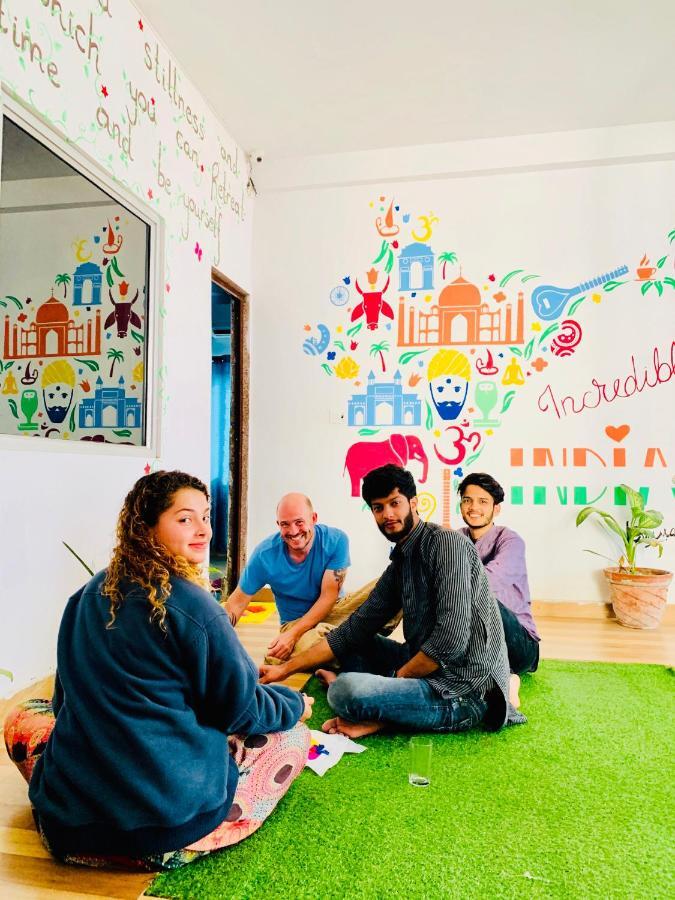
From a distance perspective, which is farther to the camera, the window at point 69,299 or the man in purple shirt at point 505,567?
the man in purple shirt at point 505,567

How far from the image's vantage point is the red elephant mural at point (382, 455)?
4.33 m

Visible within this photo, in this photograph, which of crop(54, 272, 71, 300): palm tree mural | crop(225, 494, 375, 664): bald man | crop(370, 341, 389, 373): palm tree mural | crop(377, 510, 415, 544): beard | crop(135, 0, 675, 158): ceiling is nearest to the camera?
crop(377, 510, 415, 544): beard

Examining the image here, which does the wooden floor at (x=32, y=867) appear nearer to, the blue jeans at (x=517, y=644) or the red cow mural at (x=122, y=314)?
the blue jeans at (x=517, y=644)

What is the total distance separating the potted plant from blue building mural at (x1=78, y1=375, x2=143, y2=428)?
2559 millimetres

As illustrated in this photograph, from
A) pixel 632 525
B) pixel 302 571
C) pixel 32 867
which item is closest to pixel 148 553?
pixel 32 867

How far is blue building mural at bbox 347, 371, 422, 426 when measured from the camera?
434cm

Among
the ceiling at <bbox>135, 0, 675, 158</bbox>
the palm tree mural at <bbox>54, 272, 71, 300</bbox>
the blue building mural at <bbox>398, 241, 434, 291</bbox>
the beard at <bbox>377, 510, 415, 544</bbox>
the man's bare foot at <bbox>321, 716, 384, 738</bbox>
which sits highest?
the ceiling at <bbox>135, 0, 675, 158</bbox>

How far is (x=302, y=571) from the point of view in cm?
286

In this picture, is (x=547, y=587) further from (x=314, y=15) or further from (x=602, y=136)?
(x=314, y=15)

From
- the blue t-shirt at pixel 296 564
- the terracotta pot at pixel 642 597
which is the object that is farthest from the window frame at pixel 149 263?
the terracotta pot at pixel 642 597

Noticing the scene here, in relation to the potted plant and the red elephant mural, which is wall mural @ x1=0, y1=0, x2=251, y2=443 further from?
the potted plant

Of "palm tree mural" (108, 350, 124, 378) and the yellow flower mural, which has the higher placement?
the yellow flower mural

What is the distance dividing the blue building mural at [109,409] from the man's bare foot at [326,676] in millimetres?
1341

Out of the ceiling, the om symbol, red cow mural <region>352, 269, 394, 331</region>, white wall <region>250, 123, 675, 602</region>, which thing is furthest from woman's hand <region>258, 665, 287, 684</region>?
the ceiling
